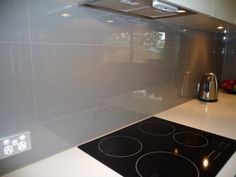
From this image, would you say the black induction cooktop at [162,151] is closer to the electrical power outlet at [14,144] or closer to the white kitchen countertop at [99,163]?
the white kitchen countertop at [99,163]

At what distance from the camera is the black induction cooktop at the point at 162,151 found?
68 cm

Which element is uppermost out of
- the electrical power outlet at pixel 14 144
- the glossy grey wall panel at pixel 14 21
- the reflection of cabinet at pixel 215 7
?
the reflection of cabinet at pixel 215 7

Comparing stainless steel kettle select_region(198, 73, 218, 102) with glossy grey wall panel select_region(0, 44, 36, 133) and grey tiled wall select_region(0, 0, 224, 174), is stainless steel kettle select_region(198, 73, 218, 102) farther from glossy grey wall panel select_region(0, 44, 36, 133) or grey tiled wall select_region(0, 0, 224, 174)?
glossy grey wall panel select_region(0, 44, 36, 133)

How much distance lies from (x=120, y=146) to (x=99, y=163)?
0.16 m

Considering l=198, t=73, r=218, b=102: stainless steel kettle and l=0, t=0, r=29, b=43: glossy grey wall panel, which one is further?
l=198, t=73, r=218, b=102: stainless steel kettle

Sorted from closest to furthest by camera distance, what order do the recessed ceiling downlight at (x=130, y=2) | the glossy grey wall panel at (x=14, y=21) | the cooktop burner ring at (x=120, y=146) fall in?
the glossy grey wall panel at (x=14, y=21) < the recessed ceiling downlight at (x=130, y=2) < the cooktop burner ring at (x=120, y=146)

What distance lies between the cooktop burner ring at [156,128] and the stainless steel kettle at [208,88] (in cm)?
62

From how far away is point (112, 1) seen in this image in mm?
692

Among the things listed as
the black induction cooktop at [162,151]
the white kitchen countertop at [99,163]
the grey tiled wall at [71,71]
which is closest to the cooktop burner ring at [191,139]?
the black induction cooktop at [162,151]

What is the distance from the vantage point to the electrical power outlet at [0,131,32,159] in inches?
24.2

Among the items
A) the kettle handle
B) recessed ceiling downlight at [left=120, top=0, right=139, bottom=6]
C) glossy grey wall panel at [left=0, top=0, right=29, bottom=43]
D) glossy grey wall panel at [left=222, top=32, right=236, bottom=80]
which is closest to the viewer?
glossy grey wall panel at [left=0, top=0, right=29, bottom=43]

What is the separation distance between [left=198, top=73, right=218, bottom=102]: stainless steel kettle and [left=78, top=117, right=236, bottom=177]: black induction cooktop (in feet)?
1.95

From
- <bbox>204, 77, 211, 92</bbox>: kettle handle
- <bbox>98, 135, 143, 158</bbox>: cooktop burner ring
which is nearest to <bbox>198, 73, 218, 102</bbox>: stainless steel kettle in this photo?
<bbox>204, 77, 211, 92</bbox>: kettle handle

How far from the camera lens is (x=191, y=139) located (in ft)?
3.06
